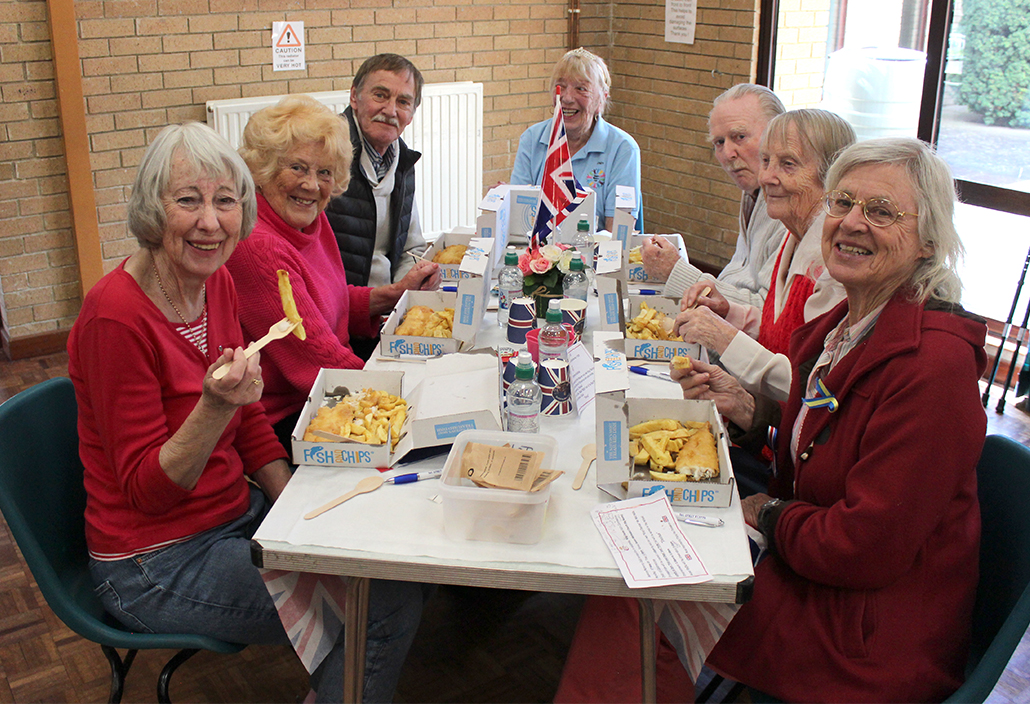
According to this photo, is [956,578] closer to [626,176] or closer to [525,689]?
[525,689]

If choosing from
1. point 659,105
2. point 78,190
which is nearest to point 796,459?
point 78,190

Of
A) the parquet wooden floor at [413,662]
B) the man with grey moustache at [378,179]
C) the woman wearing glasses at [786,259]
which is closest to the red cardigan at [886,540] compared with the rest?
the woman wearing glasses at [786,259]

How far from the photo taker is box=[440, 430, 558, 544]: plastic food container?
1640 mm

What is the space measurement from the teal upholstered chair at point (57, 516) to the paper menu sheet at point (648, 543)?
35.1 inches

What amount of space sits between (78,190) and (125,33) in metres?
0.84

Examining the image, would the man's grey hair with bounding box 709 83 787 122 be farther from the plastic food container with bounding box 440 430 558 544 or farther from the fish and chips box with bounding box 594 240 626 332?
the plastic food container with bounding box 440 430 558 544

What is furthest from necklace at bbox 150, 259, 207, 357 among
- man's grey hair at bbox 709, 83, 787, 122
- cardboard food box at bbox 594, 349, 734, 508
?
man's grey hair at bbox 709, 83, 787, 122

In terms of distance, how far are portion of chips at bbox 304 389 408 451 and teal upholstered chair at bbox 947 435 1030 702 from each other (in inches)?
49.8

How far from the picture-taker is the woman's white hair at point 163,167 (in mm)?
1873

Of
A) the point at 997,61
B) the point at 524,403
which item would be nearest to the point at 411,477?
the point at 524,403

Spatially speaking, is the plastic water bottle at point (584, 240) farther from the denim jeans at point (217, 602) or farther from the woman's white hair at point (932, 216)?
the denim jeans at point (217, 602)

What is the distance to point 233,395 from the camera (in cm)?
175

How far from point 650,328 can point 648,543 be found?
1033 mm

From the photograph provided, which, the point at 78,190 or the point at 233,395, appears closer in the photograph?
the point at 233,395
